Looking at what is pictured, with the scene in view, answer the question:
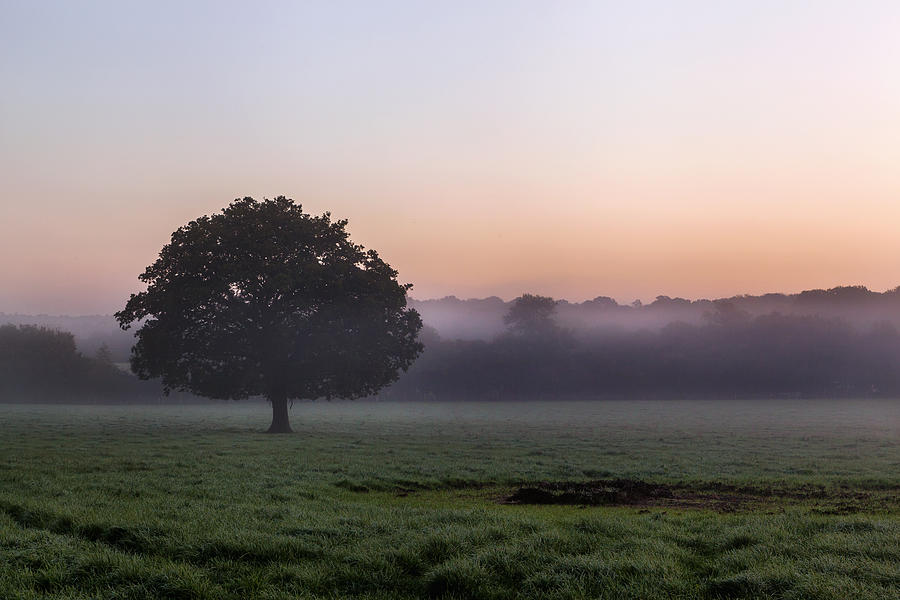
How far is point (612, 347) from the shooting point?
143 meters

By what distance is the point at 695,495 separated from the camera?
1928 cm

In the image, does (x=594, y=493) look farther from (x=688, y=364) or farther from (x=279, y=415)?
(x=688, y=364)

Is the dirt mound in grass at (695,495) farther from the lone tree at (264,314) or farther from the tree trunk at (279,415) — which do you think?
the tree trunk at (279,415)

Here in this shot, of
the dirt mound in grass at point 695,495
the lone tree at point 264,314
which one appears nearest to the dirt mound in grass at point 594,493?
the dirt mound in grass at point 695,495

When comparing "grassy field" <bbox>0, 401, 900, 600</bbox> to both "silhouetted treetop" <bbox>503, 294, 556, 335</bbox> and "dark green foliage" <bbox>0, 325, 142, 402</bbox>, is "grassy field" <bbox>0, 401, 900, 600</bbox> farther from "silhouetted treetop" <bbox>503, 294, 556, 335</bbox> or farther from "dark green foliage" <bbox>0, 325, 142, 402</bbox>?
"silhouetted treetop" <bbox>503, 294, 556, 335</bbox>

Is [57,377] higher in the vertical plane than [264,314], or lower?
lower

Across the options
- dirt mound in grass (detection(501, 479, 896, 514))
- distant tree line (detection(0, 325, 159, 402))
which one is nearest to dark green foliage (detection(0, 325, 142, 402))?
distant tree line (detection(0, 325, 159, 402))

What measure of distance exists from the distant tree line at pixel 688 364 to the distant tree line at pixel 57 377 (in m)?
52.5

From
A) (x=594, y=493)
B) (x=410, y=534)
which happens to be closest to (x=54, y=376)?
(x=594, y=493)

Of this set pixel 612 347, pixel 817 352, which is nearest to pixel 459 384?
pixel 612 347

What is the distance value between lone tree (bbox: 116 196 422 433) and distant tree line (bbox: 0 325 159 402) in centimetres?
8845

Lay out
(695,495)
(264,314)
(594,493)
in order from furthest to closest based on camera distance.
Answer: (264,314) < (695,495) < (594,493)

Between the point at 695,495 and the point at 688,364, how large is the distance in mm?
118771

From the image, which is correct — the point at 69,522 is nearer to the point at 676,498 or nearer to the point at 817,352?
the point at 676,498
